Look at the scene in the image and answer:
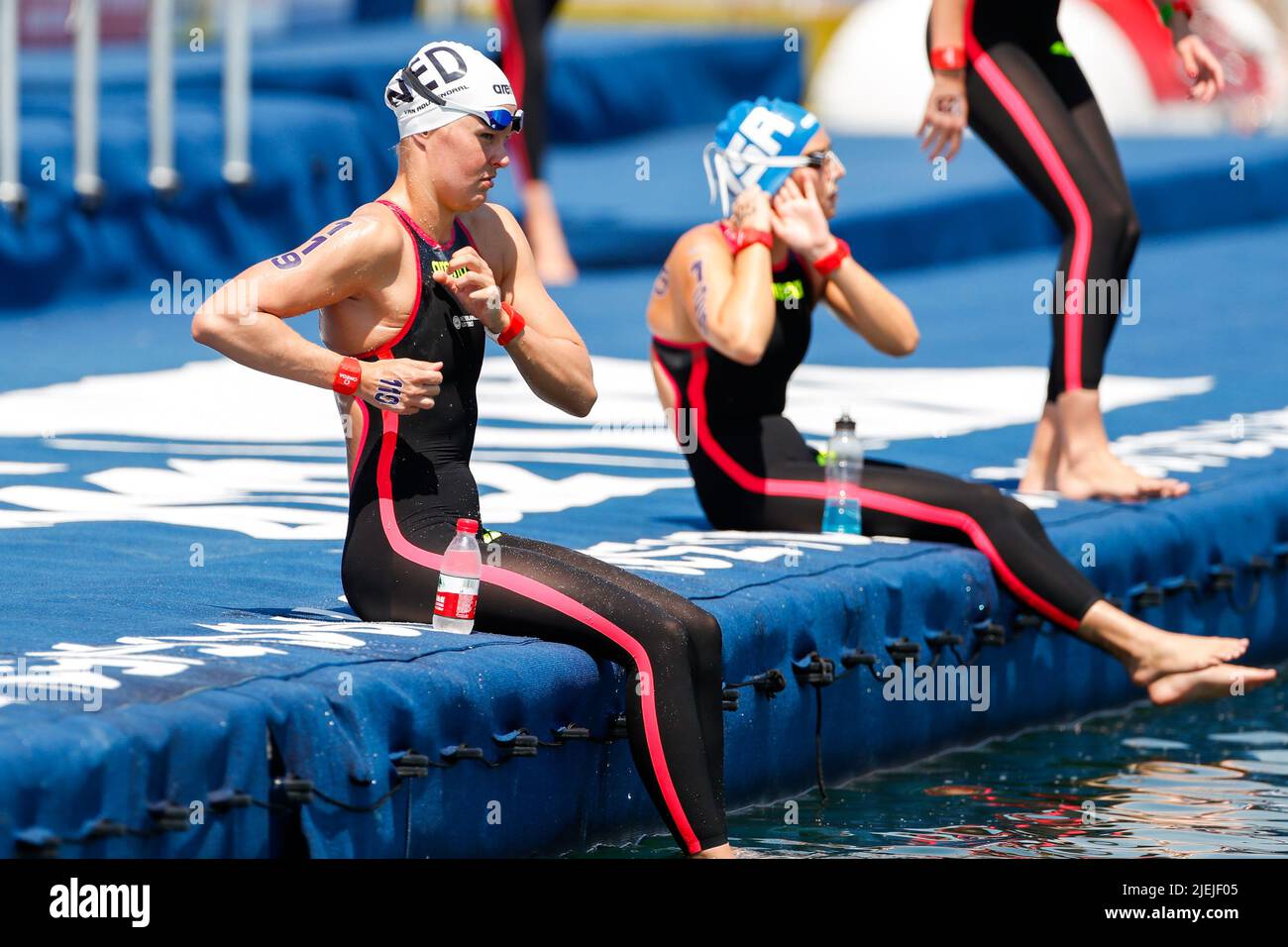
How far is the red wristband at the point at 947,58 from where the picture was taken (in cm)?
714

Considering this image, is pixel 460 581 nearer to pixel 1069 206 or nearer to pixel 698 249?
pixel 698 249

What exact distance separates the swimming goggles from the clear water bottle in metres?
1.74

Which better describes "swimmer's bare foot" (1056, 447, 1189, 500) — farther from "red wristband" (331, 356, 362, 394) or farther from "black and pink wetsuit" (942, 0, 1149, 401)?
"red wristband" (331, 356, 362, 394)

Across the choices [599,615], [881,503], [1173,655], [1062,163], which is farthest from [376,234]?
[1062,163]

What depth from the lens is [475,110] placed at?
5.00 m

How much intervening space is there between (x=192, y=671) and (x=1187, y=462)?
436 cm

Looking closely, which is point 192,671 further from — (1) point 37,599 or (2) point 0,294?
(2) point 0,294

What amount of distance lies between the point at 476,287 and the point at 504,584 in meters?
0.60

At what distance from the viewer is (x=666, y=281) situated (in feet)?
21.2

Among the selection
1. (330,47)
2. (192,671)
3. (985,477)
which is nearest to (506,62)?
(330,47)

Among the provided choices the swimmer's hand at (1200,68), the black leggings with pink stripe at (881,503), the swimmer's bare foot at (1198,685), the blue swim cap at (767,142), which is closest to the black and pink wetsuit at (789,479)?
the black leggings with pink stripe at (881,503)

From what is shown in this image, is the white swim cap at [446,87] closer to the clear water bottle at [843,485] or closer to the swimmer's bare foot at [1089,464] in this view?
the clear water bottle at [843,485]

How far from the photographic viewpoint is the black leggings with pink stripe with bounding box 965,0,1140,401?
7.11m

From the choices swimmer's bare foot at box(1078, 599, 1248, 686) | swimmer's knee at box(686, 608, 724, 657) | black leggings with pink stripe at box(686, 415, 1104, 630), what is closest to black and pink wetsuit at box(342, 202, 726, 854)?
swimmer's knee at box(686, 608, 724, 657)
